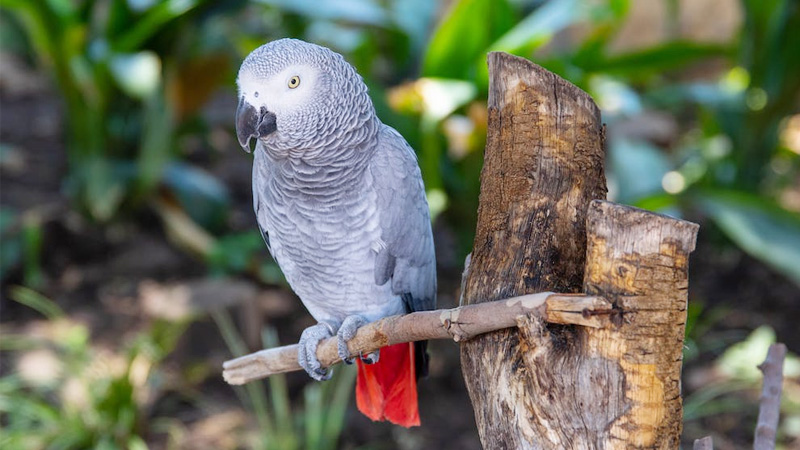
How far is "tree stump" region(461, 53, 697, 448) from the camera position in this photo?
0.63 m

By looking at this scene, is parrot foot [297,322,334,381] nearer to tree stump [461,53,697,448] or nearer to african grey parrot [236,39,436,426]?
african grey parrot [236,39,436,426]

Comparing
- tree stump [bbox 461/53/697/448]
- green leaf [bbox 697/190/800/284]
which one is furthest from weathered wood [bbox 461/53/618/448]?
green leaf [bbox 697/190/800/284]

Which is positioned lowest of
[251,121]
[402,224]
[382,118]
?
[402,224]

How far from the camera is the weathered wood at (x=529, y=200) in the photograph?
0.72 m

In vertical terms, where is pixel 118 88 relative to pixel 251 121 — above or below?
above

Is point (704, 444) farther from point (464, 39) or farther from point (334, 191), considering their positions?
point (464, 39)

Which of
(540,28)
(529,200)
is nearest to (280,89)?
(529,200)

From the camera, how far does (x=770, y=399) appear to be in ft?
2.77

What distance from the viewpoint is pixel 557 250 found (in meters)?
0.73

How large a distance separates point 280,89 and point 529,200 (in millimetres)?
268

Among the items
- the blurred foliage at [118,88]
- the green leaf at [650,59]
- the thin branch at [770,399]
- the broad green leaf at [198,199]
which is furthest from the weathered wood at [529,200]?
the broad green leaf at [198,199]

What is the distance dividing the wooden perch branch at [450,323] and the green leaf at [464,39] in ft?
3.37

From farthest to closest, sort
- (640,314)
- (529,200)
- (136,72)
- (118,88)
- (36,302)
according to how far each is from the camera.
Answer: (118,88)
(36,302)
(136,72)
(529,200)
(640,314)

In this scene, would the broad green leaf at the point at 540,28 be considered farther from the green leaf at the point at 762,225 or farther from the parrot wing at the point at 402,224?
the parrot wing at the point at 402,224
